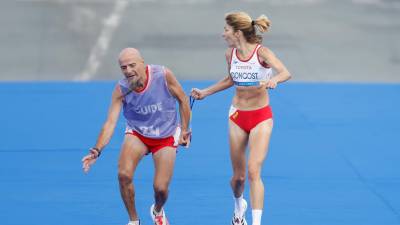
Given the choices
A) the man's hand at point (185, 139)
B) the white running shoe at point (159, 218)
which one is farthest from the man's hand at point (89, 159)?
the white running shoe at point (159, 218)

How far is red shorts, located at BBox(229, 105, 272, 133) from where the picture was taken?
9.23m

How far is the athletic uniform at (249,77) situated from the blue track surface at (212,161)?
1096 mm

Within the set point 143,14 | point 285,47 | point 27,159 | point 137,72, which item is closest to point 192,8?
point 143,14

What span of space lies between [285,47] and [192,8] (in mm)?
3121

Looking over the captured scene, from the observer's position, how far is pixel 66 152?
40.6ft

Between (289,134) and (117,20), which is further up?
(117,20)

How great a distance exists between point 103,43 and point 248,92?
10.3m

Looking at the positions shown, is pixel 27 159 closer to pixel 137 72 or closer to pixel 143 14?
pixel 137 72

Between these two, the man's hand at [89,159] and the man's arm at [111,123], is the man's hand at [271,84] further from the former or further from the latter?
the man's hand at [89,159]

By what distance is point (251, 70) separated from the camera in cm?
914

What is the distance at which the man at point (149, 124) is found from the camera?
29.0ft

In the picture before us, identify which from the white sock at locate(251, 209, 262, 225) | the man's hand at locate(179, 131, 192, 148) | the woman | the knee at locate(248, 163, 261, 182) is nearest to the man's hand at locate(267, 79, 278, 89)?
the woman

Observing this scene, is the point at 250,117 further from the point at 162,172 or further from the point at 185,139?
the point at 162,172

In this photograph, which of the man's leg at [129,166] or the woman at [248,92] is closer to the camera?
the man's leg at [129,166]
